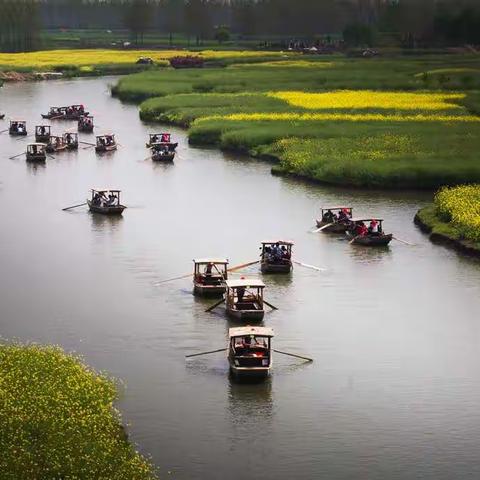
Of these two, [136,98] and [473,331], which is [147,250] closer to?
[473,331]

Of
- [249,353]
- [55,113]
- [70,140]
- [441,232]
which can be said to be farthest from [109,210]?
[55,113]

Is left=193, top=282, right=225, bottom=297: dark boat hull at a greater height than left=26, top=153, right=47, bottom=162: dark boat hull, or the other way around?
left=193, top=282, right=225, bottom=297: dark boat hull

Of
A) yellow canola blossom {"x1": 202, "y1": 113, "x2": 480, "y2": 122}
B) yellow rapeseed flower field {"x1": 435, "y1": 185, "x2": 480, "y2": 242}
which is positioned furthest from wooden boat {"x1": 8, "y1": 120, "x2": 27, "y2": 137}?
yellow rapeseed flower field {"x1": 435, "y1": 185, "x2": 480, "y2": 242}

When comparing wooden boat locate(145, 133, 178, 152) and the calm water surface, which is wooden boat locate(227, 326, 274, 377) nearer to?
the calm water surface

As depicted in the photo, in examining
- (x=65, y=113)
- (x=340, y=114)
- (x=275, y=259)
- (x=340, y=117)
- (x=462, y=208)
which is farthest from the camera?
(x=65, y=113)

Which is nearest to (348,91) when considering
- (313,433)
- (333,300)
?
(333,300)

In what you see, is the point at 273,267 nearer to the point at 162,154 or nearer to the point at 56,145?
the point at 162,154
